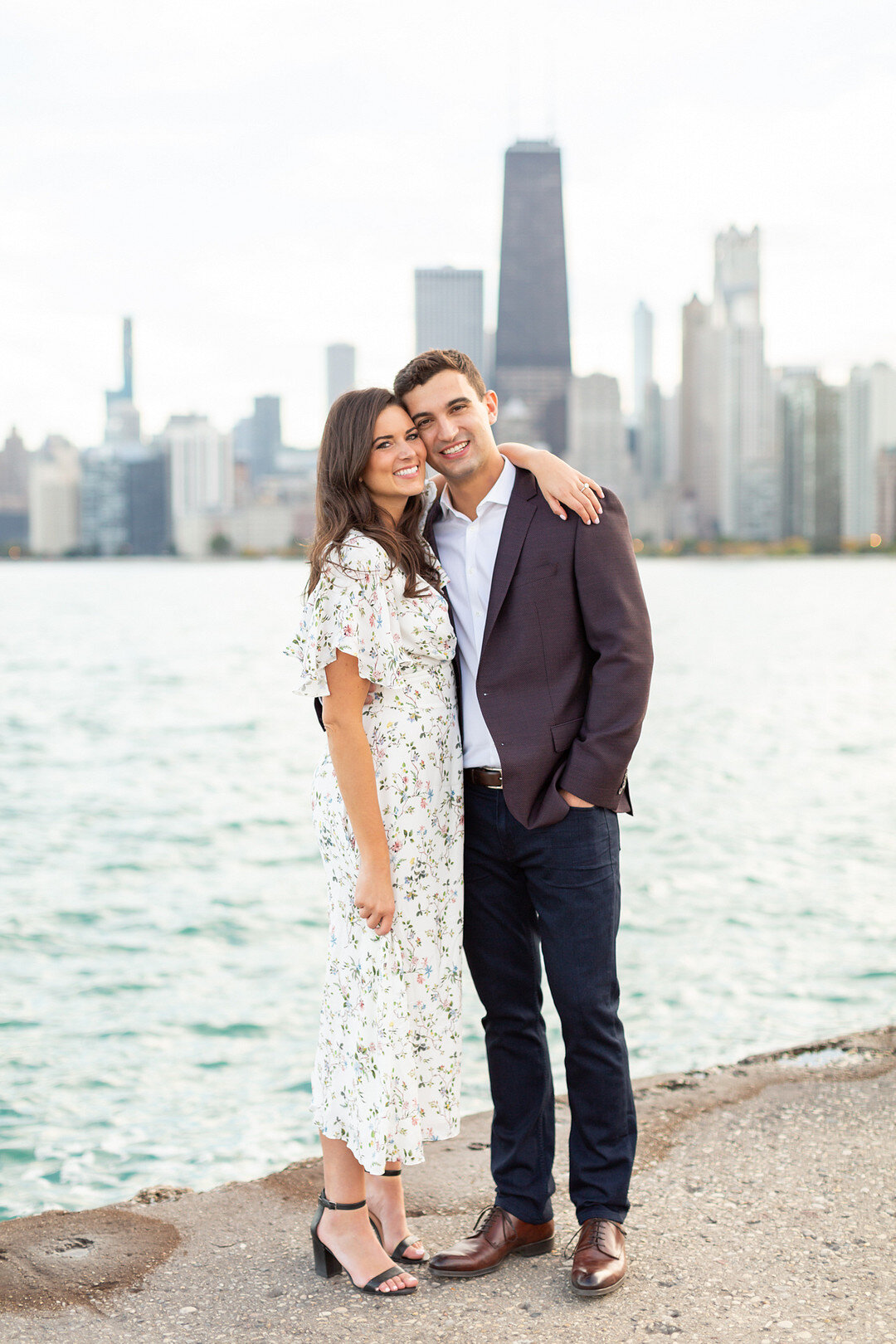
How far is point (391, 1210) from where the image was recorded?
2750 millimetres

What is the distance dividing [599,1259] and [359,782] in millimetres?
1142

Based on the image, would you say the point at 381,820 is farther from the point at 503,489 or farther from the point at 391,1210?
the point at 391,1210

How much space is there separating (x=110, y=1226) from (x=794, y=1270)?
1.61 m

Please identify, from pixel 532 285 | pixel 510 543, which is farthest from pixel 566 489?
pixel 532 285

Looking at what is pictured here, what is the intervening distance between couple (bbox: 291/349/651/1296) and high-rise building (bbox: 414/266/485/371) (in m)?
150

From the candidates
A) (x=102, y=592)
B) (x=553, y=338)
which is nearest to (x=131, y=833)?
(x=102, y=592)

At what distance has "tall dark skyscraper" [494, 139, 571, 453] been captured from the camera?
129 m

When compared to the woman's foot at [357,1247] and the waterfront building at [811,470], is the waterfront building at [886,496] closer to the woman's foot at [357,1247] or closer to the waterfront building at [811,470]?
the waterfront building at [811,470]

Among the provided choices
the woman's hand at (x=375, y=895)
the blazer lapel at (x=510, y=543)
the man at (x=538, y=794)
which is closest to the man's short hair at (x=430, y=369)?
the man at (x=538, y=794)

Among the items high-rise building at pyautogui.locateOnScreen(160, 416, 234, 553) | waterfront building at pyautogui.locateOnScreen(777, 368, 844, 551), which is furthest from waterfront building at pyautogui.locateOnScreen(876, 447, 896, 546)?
high-rise building at pyautogui.locateOnScreen(160, 416, 234, 553)

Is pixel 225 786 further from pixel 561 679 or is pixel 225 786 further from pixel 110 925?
pixel 561 679

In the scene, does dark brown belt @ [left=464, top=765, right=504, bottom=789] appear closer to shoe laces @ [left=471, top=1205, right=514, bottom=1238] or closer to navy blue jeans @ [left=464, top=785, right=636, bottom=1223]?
navy blue jeans @ [left=464, top=785, right=636, bottom=1223]

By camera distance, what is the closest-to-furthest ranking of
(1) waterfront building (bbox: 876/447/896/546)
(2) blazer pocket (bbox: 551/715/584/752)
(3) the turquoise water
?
(2) blazer pocket (bbox: 551/715/584/752)
(3) the turquoise water
(1) waterfront building (bbox: 876/447/896/546)

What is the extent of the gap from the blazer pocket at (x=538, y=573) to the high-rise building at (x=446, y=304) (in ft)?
493
